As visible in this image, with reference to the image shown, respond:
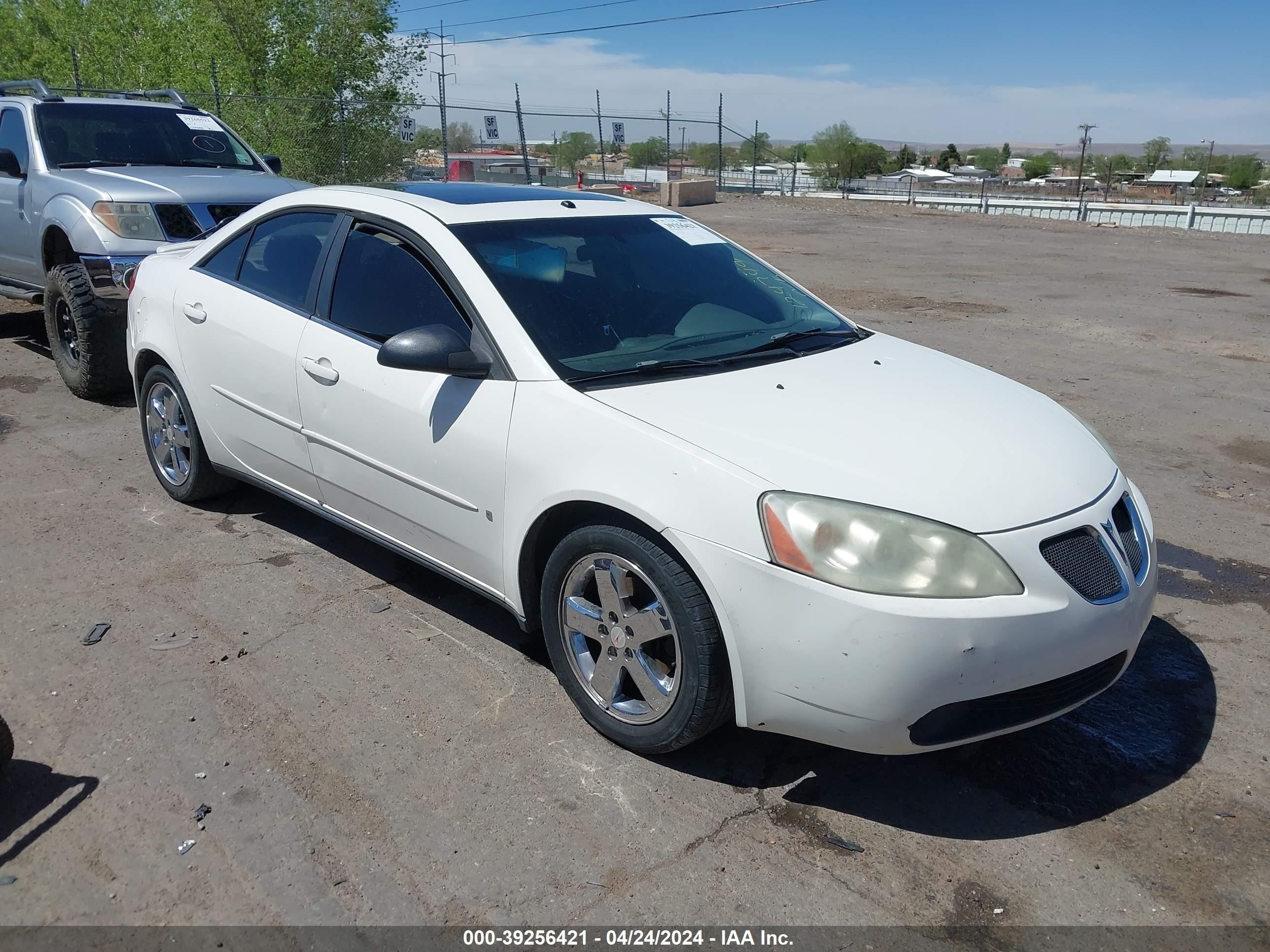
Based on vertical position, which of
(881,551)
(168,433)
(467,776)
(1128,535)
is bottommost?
(467,776)

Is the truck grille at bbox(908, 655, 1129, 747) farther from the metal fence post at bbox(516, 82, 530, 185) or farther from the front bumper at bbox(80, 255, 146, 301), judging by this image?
the metal fence post at bbox(516, 82, 530, 185)

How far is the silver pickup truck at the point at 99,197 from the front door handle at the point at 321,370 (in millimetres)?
3157

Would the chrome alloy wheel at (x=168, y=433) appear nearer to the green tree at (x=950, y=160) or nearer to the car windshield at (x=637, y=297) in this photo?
the car windshield at (x=637, y=297)

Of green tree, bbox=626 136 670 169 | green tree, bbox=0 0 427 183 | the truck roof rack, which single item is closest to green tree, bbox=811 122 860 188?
green tree, bbox=626 136 670 169

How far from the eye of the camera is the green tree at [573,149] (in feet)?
94.5

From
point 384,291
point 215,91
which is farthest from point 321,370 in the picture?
point 215,91

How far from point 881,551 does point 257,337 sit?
2897 mm

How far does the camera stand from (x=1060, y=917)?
2.58 metres

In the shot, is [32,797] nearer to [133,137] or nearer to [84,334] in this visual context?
[84,334]

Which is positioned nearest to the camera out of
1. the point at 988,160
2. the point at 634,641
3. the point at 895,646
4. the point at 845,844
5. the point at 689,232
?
the point at 895,646

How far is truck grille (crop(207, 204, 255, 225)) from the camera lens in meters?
7.39

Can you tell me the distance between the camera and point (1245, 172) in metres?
89.8

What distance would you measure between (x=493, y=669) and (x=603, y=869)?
1177 millimetres

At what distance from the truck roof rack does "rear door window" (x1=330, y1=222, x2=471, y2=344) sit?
233 inches
